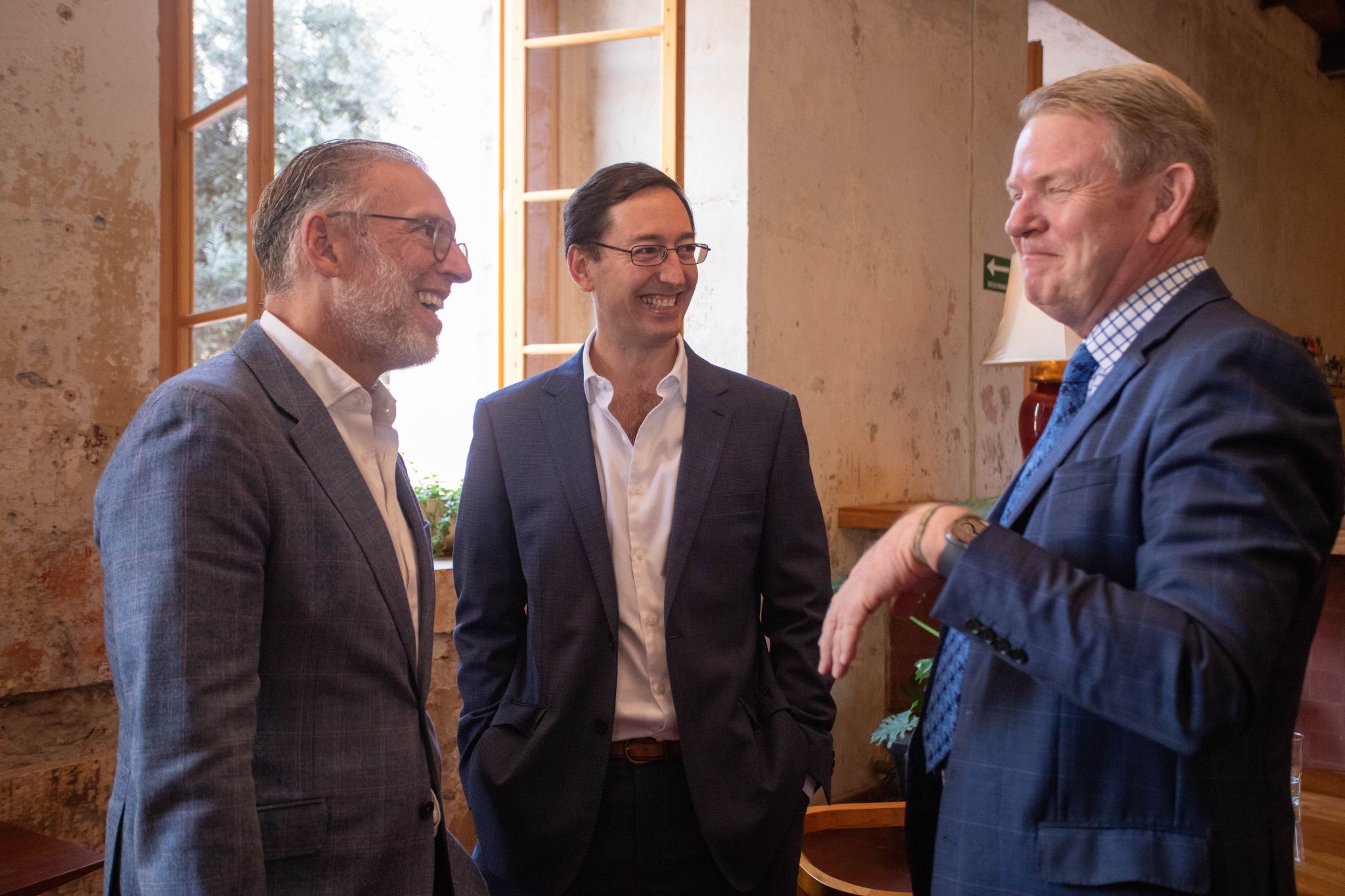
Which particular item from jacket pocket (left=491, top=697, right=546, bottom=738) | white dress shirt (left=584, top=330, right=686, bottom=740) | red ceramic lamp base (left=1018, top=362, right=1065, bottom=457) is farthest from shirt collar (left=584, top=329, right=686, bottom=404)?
red ceramic lamp base (left=1018, top=362, right=1065, bottom=457)

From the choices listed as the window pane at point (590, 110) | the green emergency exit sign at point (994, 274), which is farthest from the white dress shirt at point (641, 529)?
the green emergency exit sign at point (994, 274)

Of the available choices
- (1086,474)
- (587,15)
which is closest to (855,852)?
(1086,474)

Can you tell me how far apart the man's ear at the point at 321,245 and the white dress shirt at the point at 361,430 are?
0.34 feet

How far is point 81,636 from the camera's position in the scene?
213 centimetres

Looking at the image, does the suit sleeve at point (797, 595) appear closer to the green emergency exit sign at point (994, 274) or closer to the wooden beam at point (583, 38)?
the wooden beam at point (583, 38)

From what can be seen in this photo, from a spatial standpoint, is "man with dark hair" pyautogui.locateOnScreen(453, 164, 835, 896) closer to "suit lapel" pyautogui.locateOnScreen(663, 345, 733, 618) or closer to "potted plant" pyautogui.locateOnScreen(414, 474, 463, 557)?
"suit lapel" pyautogui.locateOnScreen(663, 345, 733, 618)

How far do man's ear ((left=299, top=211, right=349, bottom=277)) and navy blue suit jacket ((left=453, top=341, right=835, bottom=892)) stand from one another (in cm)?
55

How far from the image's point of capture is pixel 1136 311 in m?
1.27

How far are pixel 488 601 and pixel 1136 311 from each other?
123 centimetres

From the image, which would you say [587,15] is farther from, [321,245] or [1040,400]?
[321,245]

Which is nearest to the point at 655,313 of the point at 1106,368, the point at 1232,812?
the point at 1106,368

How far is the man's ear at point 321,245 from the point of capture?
1.57 m

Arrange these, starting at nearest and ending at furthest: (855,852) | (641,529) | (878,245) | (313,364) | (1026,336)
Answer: (313,364)
(641,529)
(855,852)
(1026,336)
(878,245)

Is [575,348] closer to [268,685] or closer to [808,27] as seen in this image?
[808,27]
